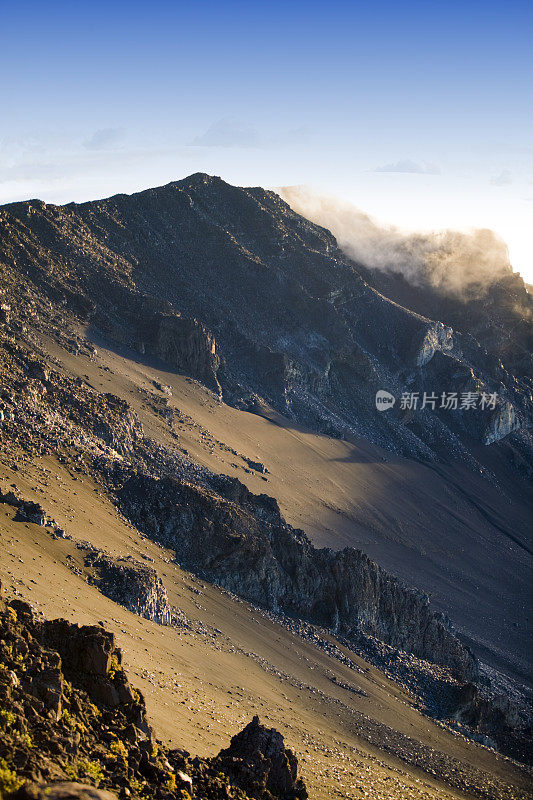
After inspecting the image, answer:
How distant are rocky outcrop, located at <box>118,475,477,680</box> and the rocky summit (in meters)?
0.24

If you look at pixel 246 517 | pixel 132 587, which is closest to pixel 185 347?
pixel 246 517

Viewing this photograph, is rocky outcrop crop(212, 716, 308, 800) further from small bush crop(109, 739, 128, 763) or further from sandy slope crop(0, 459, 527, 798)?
small bush crop(109, 739, 128, 763)

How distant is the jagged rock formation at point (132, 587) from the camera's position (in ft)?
139

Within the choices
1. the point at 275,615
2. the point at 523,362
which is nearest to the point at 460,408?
the point at 523,362

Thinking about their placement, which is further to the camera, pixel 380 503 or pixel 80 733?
pixel 380 503

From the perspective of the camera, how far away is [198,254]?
132500mm

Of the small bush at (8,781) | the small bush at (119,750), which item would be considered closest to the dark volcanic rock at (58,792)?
the small bush at (8,781)

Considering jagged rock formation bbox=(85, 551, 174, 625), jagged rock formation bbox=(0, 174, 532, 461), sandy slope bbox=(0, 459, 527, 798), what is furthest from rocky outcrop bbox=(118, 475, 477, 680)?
jagged rock formation bbox=(0, 174, 532, 461)

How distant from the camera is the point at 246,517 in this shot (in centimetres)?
6191

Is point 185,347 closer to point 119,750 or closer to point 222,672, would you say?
point 222,672

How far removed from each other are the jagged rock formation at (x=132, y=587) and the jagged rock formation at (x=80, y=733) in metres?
20.0

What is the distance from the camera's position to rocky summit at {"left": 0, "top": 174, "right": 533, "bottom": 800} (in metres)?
23.7

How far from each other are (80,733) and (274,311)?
120205mm

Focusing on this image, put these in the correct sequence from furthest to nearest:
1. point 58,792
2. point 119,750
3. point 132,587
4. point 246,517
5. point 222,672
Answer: point 246,517, point 132,587, point 222,672, point 119,750, point 58,792
